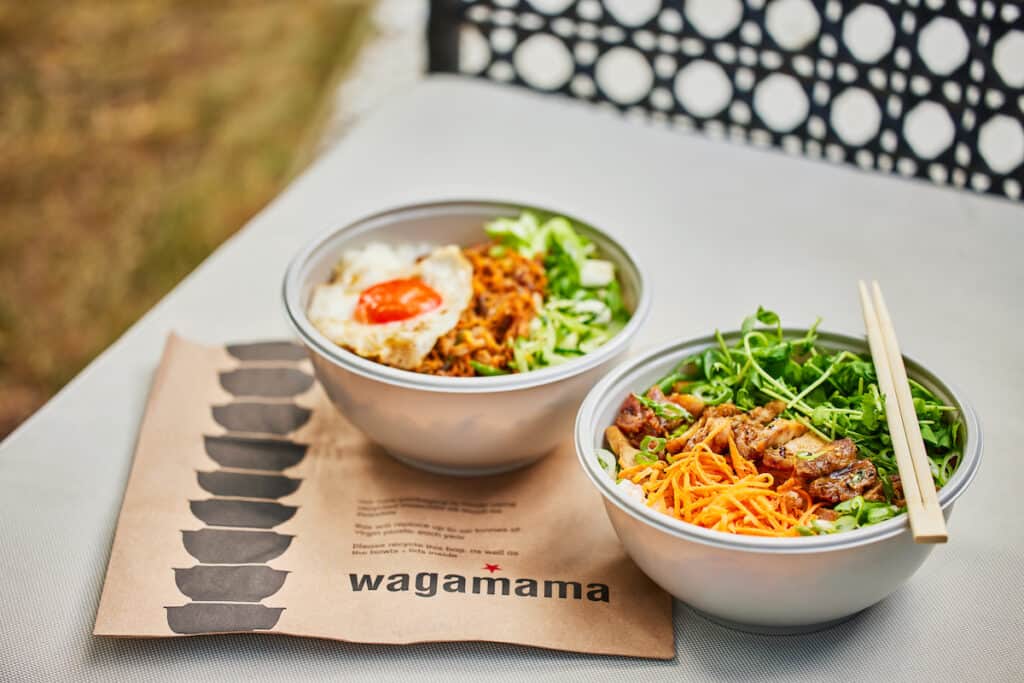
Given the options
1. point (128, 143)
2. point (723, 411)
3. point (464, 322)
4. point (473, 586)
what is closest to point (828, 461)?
point (723, 411)

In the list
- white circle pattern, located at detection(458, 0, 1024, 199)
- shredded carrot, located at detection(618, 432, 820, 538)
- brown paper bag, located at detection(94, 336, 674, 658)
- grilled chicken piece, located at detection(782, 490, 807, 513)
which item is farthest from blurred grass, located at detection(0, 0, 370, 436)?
grilled chicken piece, located at detection(782, 490, 807, 513)

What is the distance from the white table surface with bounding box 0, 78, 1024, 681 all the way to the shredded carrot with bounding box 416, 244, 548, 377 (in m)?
0.14

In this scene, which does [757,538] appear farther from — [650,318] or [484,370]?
[650,318]

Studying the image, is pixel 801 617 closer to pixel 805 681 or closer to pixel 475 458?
pixel 805 681

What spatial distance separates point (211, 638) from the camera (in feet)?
3.59

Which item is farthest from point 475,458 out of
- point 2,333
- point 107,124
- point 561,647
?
point 107,124

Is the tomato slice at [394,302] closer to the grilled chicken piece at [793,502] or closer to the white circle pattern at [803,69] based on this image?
the grilled chicken piece at [793,502]

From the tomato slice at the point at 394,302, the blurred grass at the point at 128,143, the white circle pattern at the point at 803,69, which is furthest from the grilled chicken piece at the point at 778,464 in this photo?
the blurred grass at the point at 128,143

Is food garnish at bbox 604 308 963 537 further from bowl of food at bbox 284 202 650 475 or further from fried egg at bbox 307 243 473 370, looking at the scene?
fried egg at bbox 307 243 473 370

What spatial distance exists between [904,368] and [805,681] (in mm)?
366

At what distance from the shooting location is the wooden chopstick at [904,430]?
3.01ft

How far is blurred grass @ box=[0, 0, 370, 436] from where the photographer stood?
10.3 feet

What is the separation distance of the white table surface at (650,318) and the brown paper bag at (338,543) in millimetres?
32

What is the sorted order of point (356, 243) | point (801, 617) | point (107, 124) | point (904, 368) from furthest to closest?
Result: point (107, 124) → point (356, 243) → point (904, 368) → point (801, 617)
